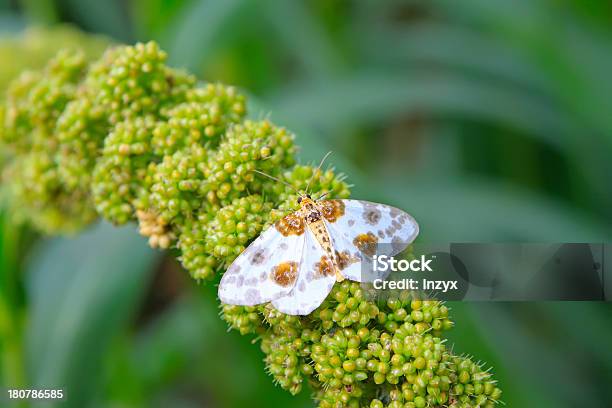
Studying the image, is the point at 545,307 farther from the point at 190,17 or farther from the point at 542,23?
the point at 190,17

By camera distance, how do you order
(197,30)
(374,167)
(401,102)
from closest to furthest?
(197,30)
(401,102)
(374,167)

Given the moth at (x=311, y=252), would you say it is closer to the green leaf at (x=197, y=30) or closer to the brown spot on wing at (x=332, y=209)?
the brown spot on wing at (x=332, y=209)

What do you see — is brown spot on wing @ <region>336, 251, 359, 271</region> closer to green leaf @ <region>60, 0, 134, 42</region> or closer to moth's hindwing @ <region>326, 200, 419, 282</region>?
moth's hindwing @ <region>326, 200, 419, 282</region>

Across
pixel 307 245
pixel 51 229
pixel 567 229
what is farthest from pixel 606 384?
pixel 51 229

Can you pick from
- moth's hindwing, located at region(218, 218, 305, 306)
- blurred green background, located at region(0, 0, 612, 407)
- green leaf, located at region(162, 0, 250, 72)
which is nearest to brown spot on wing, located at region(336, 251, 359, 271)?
moth's hindwing, located at region(218, 218, 305, 306)

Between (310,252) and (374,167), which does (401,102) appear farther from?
(310,252)

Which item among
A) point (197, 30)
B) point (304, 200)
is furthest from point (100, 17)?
point (304, 200)
